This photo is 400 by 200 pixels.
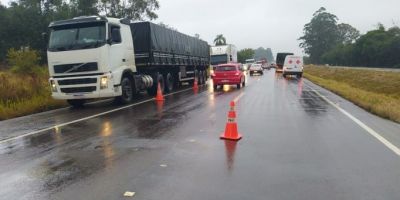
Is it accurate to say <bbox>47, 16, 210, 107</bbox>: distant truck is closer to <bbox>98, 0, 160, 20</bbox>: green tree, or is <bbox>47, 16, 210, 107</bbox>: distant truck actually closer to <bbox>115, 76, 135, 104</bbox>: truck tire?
<bbox>115, 76, 135, 104</bbox>: truck tire

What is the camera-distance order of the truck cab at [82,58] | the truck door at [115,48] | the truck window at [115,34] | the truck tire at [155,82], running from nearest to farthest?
the truck cab at [82,58] < the truck door at [115,48] < the truck window at [115,34] < the truck tire at [155,82]

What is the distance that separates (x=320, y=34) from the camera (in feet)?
545

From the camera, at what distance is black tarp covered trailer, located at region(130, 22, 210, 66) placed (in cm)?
1894

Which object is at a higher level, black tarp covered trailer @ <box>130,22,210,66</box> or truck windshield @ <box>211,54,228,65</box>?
black tarp covered trailer @ <box>130,22,210,66</box>

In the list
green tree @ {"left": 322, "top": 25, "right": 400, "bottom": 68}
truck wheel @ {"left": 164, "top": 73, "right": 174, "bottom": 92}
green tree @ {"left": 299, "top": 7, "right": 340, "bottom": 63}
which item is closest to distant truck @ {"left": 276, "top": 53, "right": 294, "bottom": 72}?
green tree @ {"left": 322, "top": 25, "right": 400, "bottom": 68}

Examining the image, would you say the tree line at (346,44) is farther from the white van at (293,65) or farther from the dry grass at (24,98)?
the dry grass at (24,98)

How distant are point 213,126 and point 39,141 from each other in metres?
4.07

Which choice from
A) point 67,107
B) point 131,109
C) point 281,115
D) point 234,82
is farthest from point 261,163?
point 234,82

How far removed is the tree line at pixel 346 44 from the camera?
87.8 meters

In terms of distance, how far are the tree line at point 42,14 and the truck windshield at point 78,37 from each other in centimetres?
5384

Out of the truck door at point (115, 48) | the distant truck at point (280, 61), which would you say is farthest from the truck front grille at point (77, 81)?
the distant truck at point (280, 61)

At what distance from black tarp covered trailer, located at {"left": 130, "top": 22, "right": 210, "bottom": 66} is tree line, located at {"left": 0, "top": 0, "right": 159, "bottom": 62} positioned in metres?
42.4

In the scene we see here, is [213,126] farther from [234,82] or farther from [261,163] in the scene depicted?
[234,82]

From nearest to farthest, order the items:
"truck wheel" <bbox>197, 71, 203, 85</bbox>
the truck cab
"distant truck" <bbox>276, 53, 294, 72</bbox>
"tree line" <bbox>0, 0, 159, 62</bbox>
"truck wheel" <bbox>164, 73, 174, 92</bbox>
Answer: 1. the truck cab
2. "truck wheel" <bbox>164, 73, 174, 92</bbox>
3. "truck wheel" <bbox>197, 71, 203, 85</bbox>
4. "distant truck" <bbox>276, 53, 294, 72</bbox>
5. "tree line" <bbox>0, 0, 159, 62</bbox>
